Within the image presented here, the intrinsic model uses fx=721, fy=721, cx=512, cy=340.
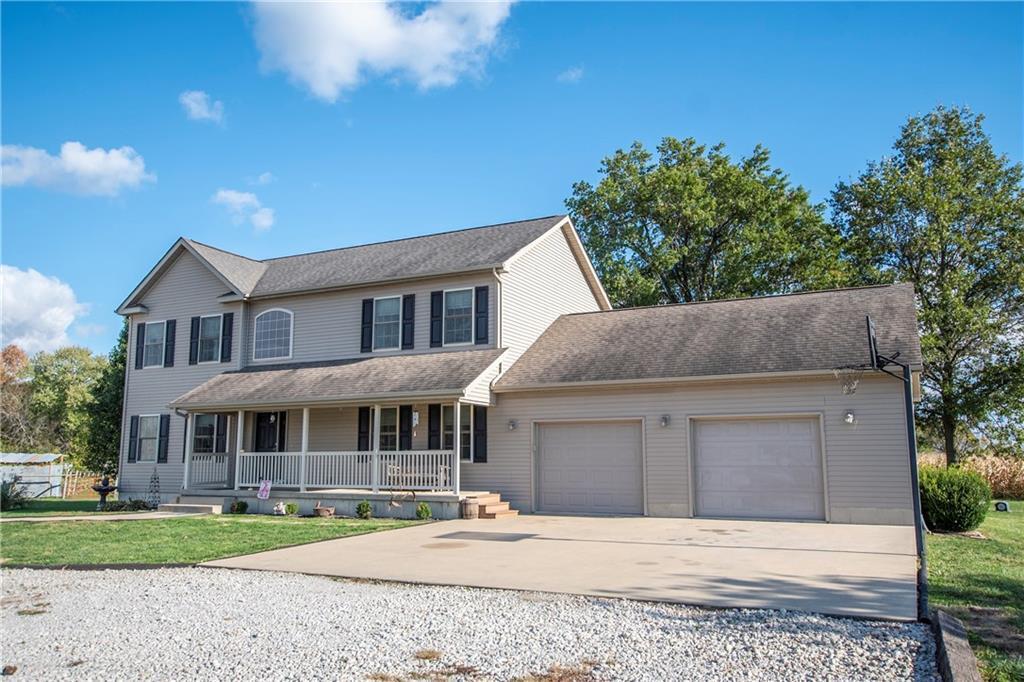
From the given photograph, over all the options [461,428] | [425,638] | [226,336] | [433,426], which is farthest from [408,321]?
[425,638]

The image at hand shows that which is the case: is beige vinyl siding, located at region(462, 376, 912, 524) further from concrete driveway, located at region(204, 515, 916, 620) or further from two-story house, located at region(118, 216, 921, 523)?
concrete driveway, located at region(204, 515, 916, 620)

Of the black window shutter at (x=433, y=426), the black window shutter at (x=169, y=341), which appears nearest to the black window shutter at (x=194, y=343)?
the black window shutter at (x=169, y=341)

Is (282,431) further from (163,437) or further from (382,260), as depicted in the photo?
(382,260)

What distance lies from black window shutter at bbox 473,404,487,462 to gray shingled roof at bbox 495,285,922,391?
0.98 metres

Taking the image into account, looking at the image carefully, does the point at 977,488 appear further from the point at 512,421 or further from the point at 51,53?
the point at 51,53

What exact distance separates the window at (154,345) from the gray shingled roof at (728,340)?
11697 millimetres

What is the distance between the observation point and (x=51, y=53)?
1343 cm

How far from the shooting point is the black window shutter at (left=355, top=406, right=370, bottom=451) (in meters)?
18.8

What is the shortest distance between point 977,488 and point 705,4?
10.2 metres

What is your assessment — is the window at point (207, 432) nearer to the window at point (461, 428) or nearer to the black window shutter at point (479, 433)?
the window at point (461, 428)

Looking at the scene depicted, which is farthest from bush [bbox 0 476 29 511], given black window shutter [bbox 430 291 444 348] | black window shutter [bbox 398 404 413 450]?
black window shutter [bbox 430 291 444 348]

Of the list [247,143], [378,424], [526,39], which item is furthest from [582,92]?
[378,424]

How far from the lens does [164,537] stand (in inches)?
501

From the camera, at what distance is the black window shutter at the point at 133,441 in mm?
21812
